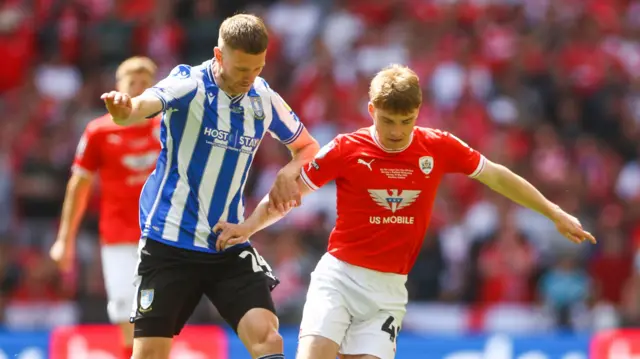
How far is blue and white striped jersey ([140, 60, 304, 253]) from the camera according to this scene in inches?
208

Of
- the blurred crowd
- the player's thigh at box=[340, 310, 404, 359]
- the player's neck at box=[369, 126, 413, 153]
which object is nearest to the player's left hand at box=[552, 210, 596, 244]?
the player's neck at box=[369, 126, 413, 153]

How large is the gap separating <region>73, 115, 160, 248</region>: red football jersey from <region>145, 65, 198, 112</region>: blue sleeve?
2.27m

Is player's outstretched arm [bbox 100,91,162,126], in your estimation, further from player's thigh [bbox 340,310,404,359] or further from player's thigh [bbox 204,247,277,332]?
player's thigh [bbox 340,310,404,359]

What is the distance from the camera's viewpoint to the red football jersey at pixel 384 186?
554 centimetres

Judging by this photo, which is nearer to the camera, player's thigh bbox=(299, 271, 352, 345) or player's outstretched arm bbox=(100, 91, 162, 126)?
player's outstretched arm bbox=(100, 91, 162, 126)

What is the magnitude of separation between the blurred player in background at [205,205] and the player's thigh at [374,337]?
44cm

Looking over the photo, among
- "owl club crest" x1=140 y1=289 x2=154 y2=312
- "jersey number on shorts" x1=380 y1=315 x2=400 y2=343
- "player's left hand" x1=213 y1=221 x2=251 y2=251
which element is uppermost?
"player's left hand" x1=213 y1=221 x2=251 y2=251

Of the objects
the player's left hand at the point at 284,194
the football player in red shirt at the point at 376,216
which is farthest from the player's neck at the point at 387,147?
the player's left hand at the point at 284,194

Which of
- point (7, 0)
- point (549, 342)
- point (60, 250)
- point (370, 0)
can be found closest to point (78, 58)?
point (7, 0)

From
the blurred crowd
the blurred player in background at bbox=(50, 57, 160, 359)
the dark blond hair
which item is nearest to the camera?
the dark blond hair

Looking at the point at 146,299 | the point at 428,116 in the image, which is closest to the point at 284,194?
the point at 146,299

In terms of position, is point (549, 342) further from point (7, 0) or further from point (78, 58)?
point (7, 0)

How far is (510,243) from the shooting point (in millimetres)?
11219

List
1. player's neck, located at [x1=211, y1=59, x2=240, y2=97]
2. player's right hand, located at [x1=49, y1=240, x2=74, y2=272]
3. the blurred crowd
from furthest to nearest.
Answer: the blurred crowd → player's right hand, located at [x1=49, y1=240, x2=74, y2=272] → player's neck, located at [x1=211, y1=59, x2=240, y2=97]
